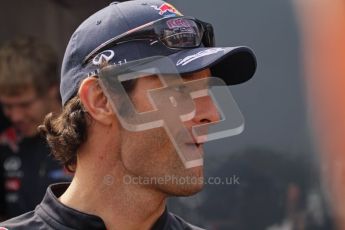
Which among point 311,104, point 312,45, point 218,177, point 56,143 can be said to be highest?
point 56,143

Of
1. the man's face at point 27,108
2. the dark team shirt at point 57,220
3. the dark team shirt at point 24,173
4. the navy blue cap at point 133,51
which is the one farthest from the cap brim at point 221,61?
the man's face at point 27,108

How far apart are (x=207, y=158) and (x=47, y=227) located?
3.51 ft

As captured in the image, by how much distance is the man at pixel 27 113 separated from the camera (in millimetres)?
3334

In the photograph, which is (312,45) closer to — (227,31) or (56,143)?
(227,31)

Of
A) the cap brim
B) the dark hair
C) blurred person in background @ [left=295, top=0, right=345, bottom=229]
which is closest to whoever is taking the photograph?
the cap brim

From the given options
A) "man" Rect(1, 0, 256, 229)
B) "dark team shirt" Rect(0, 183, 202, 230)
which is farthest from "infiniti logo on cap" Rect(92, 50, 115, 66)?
"dark team shirt" Rect(0, 183, 202, 230)

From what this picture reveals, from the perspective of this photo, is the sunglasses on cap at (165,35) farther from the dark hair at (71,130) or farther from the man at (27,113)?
the man at (27,113)

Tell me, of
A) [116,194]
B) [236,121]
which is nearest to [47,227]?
[116,194]

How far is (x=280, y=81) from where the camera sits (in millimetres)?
2676

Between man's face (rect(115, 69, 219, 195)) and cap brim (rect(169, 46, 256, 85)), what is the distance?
0.05 meters

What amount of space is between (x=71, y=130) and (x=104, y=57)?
197 millimetres

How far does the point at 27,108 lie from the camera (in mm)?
3395

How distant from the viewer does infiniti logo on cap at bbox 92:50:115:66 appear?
5.84ft

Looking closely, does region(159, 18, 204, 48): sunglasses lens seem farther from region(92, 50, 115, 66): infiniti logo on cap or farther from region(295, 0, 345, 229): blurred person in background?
region(295, 0, 345, 229): blurred person in background
